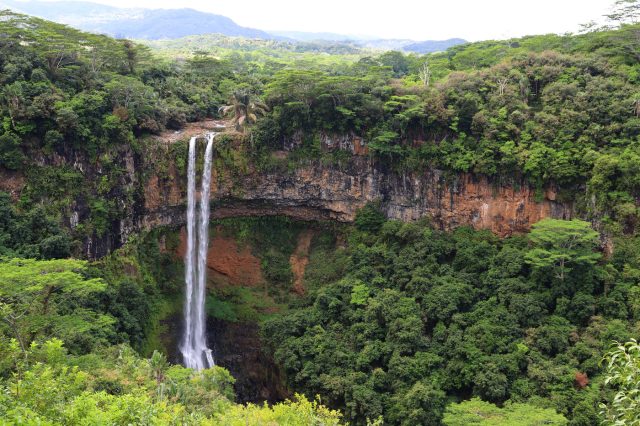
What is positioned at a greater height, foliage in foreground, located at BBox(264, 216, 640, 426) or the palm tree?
the palm tree

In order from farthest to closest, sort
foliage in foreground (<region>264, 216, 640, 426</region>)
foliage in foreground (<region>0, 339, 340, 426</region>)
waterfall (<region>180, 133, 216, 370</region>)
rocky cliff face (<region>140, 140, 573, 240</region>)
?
waterfall (<region>180, 133, 216, 370</region>) → rocky cliff face (<region>140, 140, 573, 240</region>) → foliage in foreground (<region>264, 216, 640, 426</region>) → foliage in foreground (<region>0, 339, 340, 426</region>)

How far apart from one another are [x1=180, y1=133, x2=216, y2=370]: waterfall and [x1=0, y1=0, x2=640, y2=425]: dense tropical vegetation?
0.71m

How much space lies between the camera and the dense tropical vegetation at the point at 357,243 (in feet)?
58.3

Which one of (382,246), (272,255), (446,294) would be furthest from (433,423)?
(272,255)

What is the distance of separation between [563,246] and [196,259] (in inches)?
674

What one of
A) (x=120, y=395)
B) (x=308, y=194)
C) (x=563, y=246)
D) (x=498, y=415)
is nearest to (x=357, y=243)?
(x=308, y=194)

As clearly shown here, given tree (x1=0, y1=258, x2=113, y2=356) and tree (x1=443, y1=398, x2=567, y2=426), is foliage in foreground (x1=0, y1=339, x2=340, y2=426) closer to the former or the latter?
tree (x1=0, y1=258, x2=113, y2=356)

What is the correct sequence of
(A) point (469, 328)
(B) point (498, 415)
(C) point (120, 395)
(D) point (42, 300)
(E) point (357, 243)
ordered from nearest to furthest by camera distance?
1. (C) point (120, 395)
2. (B) point (498, 415)
3. (D) point (42, 300)
4. (A) point (469, 328)
5. (E) point (357, 243)

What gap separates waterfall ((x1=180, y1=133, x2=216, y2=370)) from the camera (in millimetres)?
A: 27094

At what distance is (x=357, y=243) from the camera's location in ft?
92.6

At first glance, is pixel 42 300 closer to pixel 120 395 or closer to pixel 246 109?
pixel 120 395

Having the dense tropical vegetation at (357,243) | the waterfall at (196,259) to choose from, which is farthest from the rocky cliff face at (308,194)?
the waterfall at (196,259)

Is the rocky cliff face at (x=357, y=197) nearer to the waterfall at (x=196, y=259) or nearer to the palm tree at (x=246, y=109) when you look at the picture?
the waterfall at (x=196, y=259)

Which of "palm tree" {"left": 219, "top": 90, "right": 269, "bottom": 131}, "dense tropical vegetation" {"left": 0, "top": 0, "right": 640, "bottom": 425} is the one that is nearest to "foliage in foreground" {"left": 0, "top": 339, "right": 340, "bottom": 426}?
"dense tropical vegetation" {"left": 0, "top": 0, "right": 640, "bottom": 425}
